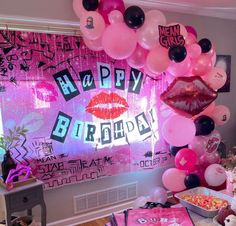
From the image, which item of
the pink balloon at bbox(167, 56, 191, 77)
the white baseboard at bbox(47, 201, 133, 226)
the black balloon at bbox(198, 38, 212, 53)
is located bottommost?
the white baseboard at bbox(47, 201, 133, 226)

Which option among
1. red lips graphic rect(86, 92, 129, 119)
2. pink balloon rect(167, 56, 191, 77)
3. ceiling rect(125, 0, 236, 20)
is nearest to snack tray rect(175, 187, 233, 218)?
pink balloon rect(167, 56, 191, 77)

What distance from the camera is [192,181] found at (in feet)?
8.63

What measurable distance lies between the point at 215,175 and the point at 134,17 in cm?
171

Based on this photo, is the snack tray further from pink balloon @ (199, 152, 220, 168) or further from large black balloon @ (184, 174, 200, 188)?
pink balloon @ (199, 152, 220, 168)

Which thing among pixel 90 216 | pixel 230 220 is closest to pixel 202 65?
pixel 230 220

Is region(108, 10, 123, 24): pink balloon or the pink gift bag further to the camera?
region(108, 10, 123, 24): pink balloon

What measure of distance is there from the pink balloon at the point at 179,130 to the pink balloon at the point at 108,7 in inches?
45.1

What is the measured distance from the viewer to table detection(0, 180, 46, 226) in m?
1.94

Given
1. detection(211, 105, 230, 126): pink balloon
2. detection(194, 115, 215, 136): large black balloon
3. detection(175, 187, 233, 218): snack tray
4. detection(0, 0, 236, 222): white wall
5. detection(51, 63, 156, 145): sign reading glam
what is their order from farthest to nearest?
detection(211, 105, 230, 126): pink balloon
detection(194, 115, 215, 136): large black balloon
detection(51, 63, 156, 145): sign reading glam
detection(0, 0, 236, 222): white wall
detection(175, 187, 233, 218): snack tray

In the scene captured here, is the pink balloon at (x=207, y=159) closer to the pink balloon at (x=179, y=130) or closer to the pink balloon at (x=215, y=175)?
the pink balloon at (x=215, y=175)

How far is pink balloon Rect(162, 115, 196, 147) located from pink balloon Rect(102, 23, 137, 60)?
0.87m

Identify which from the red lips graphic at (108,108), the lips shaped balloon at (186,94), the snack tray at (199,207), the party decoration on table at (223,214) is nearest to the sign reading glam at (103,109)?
the red lips graphic at (108,108)

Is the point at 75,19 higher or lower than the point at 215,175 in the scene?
higher

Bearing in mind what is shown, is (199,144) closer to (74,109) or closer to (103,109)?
(103,109)
